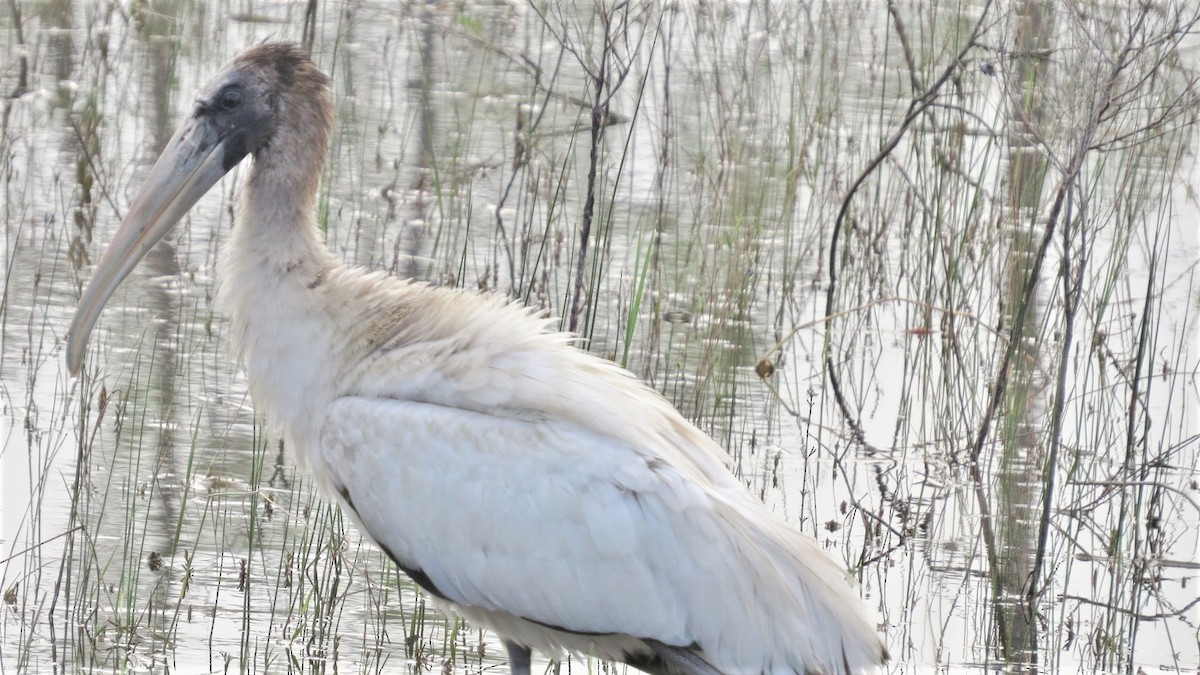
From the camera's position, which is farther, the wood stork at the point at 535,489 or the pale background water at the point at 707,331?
the pale background water at the point at 707,331

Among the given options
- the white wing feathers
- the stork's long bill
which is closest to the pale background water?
the white wing feathers

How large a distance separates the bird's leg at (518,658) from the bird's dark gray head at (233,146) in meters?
1.26

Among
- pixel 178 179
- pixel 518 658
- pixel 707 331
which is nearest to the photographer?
pixel 518 658

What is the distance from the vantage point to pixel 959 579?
6.08 meters

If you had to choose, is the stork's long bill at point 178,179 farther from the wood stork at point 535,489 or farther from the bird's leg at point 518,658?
the bird's leg at point 518,658

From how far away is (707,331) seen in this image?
7.74 m

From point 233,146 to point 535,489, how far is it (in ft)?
4.38

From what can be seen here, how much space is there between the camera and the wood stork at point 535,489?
447cm

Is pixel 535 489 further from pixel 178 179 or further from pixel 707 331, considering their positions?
pixel 707 331

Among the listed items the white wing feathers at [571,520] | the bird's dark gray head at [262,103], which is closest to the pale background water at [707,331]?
the white wing feathers at [571,520]

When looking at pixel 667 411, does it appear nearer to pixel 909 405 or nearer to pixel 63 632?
pixel 63 632

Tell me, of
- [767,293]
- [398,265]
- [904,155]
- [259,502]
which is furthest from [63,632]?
[904,155]

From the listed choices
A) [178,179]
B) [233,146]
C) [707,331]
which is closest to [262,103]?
[233,146]

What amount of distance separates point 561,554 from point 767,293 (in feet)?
13.1
